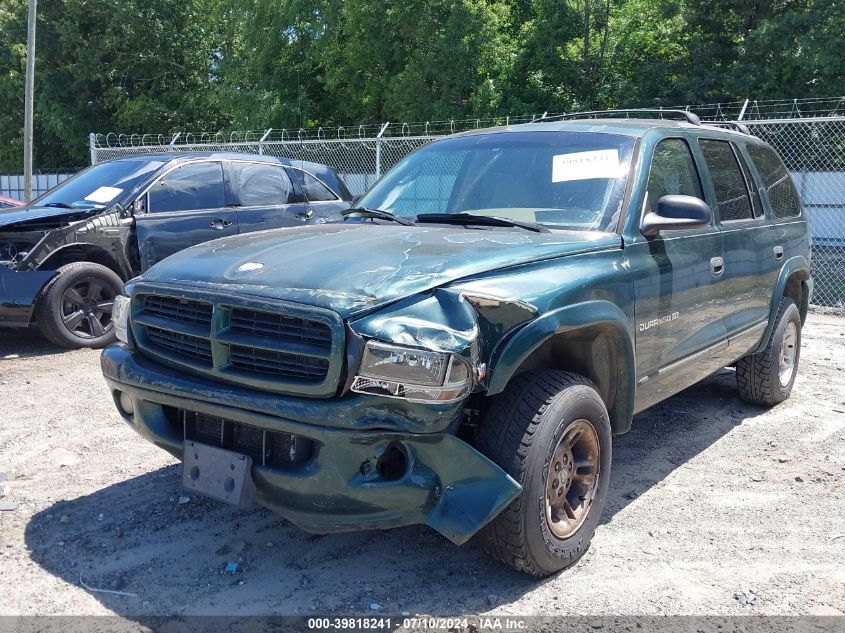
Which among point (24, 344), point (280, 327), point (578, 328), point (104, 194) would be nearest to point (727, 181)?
point (578, 328)

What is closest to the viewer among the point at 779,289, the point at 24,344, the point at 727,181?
the point at 727,181

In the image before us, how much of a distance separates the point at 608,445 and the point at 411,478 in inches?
44.0

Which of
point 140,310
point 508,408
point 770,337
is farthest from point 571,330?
point 770,337

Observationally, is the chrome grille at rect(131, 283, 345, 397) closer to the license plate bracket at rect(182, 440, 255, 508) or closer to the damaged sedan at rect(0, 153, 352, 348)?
the license plate bracket at rect(182, 440, 255, 508)

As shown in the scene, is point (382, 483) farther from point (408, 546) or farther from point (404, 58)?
point (404, 58)

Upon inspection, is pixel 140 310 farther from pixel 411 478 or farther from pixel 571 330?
pixel 571 330

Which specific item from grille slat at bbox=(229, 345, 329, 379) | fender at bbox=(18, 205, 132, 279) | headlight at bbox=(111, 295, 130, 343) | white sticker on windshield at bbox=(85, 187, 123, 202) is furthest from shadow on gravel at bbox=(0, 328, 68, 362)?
grille slat at bbox=(229, 345, 329, 379)

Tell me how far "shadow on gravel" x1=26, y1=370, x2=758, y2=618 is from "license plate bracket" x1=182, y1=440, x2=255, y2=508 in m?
0.43

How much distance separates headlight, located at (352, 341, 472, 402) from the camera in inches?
109

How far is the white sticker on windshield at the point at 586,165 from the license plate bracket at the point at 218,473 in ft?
6.90

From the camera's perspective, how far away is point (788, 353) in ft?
20.0

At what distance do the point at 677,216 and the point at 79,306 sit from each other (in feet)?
18.6

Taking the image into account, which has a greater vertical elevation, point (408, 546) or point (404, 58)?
point (404, 58)

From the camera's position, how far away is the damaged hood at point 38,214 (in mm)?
7051
